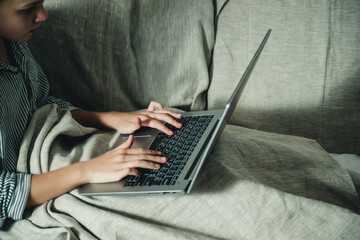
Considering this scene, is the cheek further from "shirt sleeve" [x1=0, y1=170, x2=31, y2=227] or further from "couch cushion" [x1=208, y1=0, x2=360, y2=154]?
"couch cushion" [x1=208, y1=0, x2=360, y2=154]

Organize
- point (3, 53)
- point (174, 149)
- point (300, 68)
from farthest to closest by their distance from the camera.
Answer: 1. point (300, 68)
2. point (3, 53)
3. point (174, 149)

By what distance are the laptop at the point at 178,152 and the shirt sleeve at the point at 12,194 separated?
0.42 feet

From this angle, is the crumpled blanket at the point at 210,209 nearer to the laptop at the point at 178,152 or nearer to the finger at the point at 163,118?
the laptop at the point at 178,152

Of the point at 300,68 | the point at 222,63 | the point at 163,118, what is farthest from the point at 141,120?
the point at 300,68

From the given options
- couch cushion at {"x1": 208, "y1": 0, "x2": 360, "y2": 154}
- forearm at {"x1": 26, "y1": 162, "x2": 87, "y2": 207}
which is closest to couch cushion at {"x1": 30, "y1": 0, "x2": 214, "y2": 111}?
couch cushion at {"x1": 208, "y1": 0, "x2": 360, "y2": 154}

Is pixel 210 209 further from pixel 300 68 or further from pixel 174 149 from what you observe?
pixel 300 68

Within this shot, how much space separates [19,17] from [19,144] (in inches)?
12.4

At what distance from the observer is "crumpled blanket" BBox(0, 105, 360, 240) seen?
0.84 m

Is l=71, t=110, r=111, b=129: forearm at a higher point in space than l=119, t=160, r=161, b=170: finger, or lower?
higher

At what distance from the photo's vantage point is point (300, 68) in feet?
4.53

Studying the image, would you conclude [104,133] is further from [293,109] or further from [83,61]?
[293,109]

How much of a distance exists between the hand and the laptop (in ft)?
0.06

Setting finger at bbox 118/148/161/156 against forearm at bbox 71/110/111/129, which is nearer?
finger at bbox 118/148/161/156

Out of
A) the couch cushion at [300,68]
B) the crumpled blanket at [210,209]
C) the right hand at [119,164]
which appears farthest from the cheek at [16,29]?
the couch cushion at [300,68]
